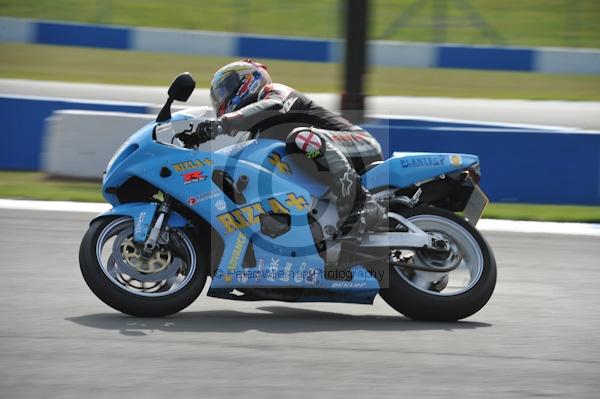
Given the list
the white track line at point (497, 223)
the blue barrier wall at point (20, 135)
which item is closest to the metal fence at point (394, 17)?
the blue barrier wall at point (20, 135)

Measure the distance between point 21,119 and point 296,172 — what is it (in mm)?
7318

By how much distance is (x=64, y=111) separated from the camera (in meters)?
12.2

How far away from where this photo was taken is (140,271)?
6160mm

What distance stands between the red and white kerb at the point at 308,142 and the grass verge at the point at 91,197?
4971 millimetres

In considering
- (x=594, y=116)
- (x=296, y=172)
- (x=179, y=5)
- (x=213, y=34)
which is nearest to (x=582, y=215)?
(x=296, y=172)

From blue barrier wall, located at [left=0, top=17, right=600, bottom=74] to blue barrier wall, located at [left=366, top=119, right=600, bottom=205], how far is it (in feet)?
44.2

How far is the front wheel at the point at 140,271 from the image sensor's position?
240 inches

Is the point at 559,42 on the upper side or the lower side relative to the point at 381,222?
lower

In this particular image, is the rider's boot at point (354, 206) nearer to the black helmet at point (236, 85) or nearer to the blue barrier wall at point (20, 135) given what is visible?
the black helmet at point (236, 85)

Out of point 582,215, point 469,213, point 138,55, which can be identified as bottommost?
point 138,55

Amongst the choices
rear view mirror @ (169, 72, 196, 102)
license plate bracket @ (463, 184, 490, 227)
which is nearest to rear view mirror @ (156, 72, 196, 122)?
rear view mirror @ (169, 72, 196, 102)

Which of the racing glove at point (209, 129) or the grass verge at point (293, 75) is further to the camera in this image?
the grass verge at point (293, 75)

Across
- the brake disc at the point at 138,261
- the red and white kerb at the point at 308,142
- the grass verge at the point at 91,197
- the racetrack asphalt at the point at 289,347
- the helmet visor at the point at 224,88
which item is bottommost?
the grass verge at the point at 91,197

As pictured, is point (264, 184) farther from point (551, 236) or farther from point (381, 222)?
point (551, 236)
